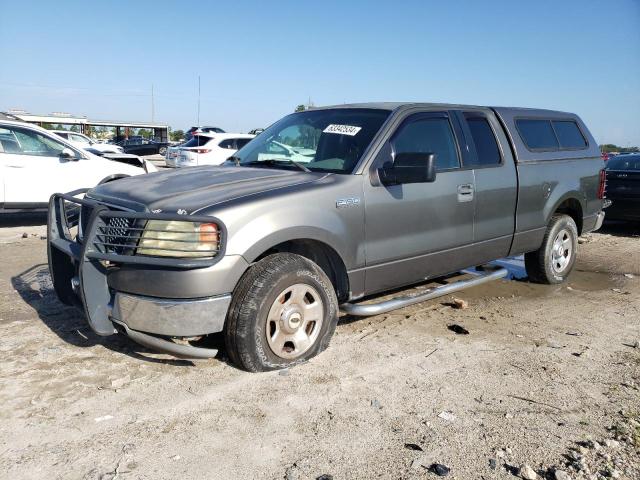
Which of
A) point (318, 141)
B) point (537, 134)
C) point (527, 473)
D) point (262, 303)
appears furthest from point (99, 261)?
point (537, 134)

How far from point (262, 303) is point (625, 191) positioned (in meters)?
8.60

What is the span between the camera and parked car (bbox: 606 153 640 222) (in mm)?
9648

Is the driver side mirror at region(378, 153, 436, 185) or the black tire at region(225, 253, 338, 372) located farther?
the driver side mirror at region(378, 153, 436, 185)

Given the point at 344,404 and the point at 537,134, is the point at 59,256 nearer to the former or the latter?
the point at 344,404

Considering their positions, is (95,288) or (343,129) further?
(343,129)

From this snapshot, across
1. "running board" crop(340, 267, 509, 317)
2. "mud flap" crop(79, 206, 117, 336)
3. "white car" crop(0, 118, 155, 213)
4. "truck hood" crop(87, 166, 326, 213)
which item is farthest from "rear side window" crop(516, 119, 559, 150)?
"white car" crop(0, 118, 155, 213)

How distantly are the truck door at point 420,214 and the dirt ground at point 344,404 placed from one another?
1.88ft

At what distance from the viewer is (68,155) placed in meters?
9.40

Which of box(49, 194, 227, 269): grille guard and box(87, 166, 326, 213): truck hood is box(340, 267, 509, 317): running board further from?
box(49, 194, 227, 269): grille guard

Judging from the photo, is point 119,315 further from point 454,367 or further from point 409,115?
point 409,115

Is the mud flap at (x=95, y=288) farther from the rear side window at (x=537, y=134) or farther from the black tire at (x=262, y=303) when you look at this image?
the rear side window at (x=537, y=134)

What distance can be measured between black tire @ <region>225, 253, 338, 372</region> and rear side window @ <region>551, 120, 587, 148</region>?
3902 millimetres

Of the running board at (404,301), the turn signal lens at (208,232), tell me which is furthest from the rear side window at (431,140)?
the turn signal lens at (208,232)

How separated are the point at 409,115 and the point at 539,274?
2.79 meters
